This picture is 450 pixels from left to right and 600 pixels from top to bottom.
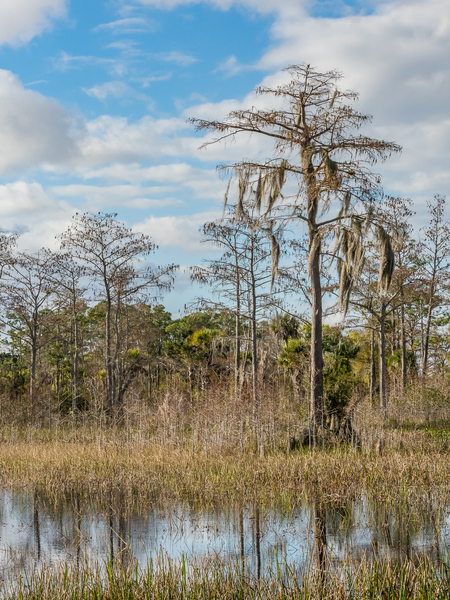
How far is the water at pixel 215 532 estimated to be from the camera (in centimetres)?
680

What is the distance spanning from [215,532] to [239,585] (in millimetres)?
2507

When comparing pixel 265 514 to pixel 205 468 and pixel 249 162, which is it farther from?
pixel 249 162

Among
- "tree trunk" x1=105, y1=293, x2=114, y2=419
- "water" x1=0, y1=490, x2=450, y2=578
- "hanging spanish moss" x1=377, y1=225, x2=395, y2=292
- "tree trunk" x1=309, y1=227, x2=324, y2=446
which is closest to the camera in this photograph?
"water" x1=0, y1=490, x2=450, y2=578

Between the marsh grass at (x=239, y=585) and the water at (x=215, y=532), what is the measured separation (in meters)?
0.54

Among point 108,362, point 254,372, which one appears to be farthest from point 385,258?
point 108,362

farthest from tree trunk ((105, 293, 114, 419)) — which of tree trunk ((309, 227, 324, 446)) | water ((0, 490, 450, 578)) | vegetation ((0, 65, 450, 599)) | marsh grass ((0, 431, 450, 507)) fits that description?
water ((0, 490, 450, 578))

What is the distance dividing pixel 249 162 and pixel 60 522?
420 inches

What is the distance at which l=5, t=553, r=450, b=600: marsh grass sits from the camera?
503 cm

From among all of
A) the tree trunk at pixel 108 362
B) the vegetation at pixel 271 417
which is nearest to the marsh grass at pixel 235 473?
the vegetation at pixel 271 417

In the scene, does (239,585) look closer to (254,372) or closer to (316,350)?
(316,350)

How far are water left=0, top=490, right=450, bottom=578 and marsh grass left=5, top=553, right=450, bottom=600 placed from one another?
0.54 m

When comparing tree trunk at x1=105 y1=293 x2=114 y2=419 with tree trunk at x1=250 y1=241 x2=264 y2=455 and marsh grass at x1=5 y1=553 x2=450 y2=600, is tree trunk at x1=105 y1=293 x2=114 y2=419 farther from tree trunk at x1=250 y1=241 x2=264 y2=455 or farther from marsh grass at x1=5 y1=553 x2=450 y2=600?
marsh grass at x1=5 y1=553 x2=450 y2=600

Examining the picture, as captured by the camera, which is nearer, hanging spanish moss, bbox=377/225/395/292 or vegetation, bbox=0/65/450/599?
vegetation, bbox=0/65/450/599

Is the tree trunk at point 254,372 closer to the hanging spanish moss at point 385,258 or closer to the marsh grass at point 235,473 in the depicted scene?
the marsh grass at point 235,473
